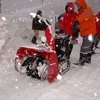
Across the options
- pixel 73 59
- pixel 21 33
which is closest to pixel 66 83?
pixel 73 59

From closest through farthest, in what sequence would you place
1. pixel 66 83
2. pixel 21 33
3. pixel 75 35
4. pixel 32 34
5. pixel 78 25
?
pixel 66 83 → pixel 78 25 → pixel 75 35 → pixel 21 33 → pixel 32 34

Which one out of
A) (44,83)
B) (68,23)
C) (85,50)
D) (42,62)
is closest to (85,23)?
(85,50)

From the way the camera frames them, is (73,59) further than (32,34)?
No

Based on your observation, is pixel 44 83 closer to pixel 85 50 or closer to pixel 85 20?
pixel 85 50

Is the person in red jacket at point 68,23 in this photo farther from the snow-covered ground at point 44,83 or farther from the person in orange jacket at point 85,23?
the snow-covered ground at point 44,83

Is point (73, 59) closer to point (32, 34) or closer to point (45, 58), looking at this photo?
point (45, 58)

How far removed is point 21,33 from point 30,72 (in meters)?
4.91

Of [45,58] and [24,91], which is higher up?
[45,58]

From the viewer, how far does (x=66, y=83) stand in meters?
6.91

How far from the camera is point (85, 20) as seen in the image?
26.5 ft

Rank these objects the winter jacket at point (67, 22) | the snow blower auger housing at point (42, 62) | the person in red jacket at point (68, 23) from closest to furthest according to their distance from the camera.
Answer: the snow blower auger housing at point (42, 62) → the person in red jacket at point (68, 23) → the winter jacket at point (67, 22)

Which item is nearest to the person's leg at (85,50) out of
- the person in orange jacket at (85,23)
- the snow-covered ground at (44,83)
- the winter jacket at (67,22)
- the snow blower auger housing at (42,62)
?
the person in orange jacket at (85,23)

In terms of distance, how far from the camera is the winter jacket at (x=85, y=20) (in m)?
8.05

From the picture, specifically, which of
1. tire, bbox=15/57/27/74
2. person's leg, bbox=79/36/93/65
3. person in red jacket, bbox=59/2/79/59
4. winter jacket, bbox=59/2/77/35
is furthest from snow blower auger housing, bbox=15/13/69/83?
winter jacket, bbox=59/2/77/35
